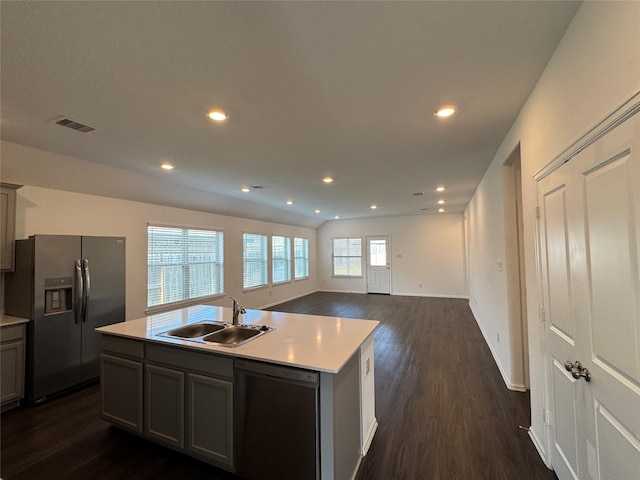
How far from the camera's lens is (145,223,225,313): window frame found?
4.66m

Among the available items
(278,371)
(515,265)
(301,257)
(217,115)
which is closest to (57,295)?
(217,115)

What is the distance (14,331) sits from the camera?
2787mm

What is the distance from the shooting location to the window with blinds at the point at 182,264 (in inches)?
186

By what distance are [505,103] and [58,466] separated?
4281mm

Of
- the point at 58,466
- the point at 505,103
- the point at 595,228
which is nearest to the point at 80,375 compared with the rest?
the point at 58,466

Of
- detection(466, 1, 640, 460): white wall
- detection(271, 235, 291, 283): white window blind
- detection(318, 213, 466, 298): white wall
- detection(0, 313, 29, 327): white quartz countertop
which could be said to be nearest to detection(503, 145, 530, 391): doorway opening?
detection(466, 1, 640, 460): white wall

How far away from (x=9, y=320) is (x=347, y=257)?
824 centimetres

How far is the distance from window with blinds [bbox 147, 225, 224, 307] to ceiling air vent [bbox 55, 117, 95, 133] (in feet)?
7.93

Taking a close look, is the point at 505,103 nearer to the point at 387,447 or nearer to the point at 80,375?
the point at 387,447

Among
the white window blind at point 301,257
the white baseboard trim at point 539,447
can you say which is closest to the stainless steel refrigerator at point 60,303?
the white baseboard trim at point 539,447

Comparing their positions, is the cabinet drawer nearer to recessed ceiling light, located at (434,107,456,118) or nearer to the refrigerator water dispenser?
the refrigerator water dispenser

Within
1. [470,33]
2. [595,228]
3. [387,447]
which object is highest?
[470,33]

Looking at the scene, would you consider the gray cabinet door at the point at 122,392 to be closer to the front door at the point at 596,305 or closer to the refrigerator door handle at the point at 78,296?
the refrigerator door handle at the point at 78,296

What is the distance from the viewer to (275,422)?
170 cm
